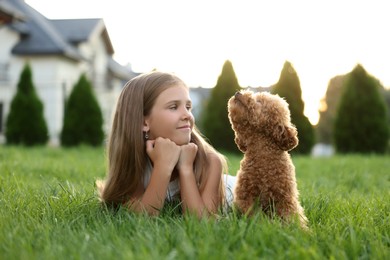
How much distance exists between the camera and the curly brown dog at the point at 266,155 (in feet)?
9.27

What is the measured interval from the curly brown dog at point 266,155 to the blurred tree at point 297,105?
14487 mm

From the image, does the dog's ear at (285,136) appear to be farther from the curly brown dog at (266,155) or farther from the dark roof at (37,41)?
the dark roof at (37,41)

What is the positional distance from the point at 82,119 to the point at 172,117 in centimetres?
1636

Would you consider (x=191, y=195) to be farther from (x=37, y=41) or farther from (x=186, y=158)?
(x=37, y=41)

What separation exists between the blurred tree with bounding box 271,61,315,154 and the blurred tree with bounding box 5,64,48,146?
9377 mm

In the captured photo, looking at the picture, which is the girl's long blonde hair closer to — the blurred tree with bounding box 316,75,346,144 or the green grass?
the green grass

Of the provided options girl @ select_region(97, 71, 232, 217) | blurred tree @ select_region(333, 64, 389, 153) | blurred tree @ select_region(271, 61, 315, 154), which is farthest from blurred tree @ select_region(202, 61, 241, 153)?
girl @ select_region(97, 71, 232, 217)

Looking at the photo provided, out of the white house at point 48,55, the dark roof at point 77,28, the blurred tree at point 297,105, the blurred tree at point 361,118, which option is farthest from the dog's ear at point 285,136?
the dark roof at point 77,28

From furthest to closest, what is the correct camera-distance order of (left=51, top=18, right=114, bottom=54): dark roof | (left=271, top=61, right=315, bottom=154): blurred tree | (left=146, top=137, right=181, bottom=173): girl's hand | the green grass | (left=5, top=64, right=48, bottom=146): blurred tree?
(left=51, top=18, right=114, bottom=54): dark roof, (left=5, top=64, right=48, bottom=146): blurred tree, (left=271, top=61, right=315, bottom=154): blurred tree, (left=146, top=137, right=181, bottom=173): girl's hand, the green grass

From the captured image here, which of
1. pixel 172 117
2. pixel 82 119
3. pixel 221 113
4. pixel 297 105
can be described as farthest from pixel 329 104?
pixel 172 117

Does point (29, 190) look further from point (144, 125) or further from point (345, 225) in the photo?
point (345, 225)

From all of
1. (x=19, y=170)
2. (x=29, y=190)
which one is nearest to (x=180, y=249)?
(x=29, y=190)

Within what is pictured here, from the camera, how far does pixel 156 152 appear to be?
326 centimetres

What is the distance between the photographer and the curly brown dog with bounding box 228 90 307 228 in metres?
2.83
